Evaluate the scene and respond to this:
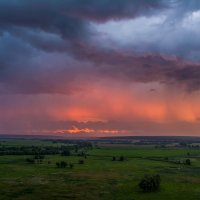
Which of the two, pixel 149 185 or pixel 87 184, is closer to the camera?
pixel 149 185

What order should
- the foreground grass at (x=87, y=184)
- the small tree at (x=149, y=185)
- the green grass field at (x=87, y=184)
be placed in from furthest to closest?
the small tree at (x=149, y=185), the foreground grass at (x=87, y=184), the green grass field at (x=87, y=184)

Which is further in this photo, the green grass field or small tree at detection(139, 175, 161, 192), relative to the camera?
small tree at detection(139, 175, 161, 192)

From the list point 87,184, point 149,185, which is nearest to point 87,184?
point 87,184

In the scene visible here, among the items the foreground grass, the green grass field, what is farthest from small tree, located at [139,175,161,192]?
the green grass field

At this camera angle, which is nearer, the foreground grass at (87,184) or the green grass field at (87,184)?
the green grass field at (87,184)

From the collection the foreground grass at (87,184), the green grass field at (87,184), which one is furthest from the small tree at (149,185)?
the green grass field at (87,184)

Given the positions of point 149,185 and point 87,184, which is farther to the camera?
point 87,184

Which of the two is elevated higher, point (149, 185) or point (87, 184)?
point (149, 185)

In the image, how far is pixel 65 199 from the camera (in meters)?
81.7

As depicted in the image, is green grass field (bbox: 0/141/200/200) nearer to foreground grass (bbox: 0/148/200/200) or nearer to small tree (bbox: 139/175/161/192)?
foreground grass (bbox: 0/148/200/200)

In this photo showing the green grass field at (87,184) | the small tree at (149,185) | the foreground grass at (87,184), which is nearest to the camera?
the green grass field at (87,184)

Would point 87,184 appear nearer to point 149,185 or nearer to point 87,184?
point 87,184

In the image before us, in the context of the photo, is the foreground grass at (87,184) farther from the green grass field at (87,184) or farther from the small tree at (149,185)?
the small tree at (149,185)

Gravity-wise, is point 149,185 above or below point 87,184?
above
